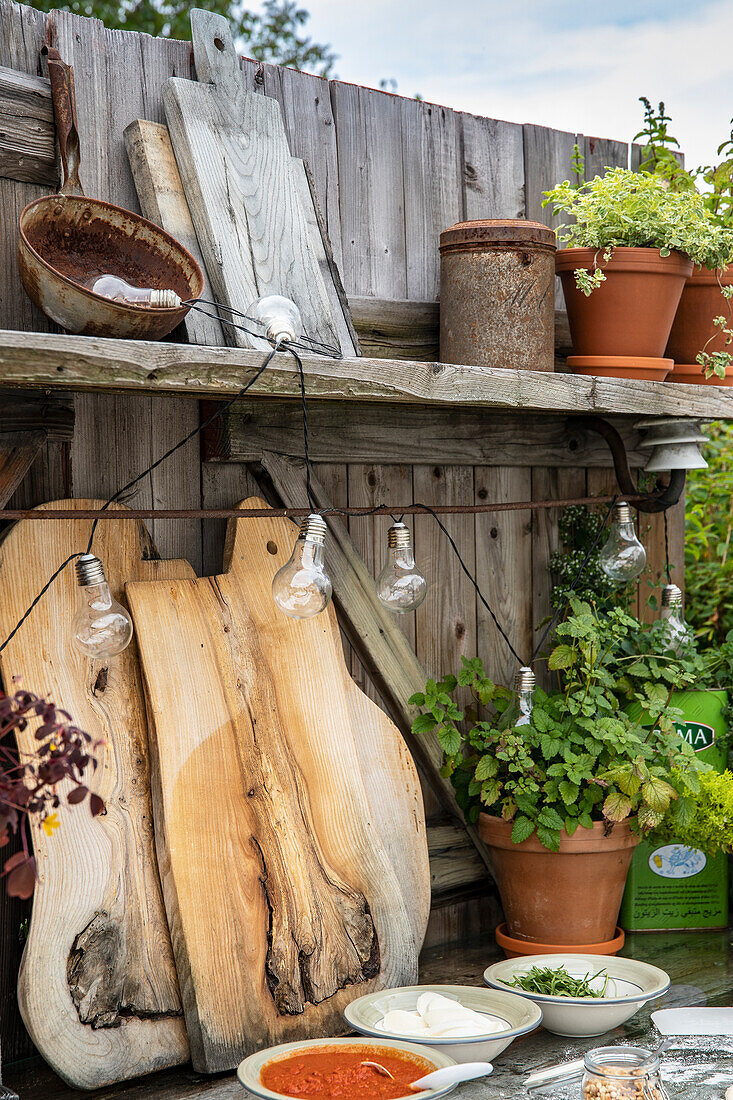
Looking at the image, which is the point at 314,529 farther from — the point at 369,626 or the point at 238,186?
the point at 238,186

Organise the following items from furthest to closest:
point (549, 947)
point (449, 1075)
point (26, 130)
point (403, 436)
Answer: point (403, 436)
point (549, 947)
point (26, 130)
point (449, 1075)

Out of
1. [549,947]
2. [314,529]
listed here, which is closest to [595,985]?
[549,947]

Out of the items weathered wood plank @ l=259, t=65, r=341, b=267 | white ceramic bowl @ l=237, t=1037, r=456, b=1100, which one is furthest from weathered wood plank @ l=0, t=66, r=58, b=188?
white ceramic bowl @ l=237, t=1037, r=456, b=1100

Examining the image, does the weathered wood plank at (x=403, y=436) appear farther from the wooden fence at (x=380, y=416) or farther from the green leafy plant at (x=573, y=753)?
the green leafy plant at (x=573, y=753)

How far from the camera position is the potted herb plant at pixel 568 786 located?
218cm

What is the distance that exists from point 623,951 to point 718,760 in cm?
51

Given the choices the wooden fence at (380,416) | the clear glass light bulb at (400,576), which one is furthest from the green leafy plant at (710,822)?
the clear glass light bulb at (400,576)

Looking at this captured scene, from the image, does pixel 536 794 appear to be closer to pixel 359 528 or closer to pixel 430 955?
pixel 430 955

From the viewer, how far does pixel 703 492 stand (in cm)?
368

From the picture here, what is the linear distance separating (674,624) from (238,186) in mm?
1398

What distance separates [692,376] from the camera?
250 centimetres

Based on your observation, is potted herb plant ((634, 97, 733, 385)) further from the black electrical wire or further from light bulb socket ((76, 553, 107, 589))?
light bulb socket ((76, 553, 107, 589))

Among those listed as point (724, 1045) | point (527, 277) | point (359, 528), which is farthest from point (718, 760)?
point (527, 277)

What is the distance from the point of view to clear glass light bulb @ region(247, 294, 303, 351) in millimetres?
1753
